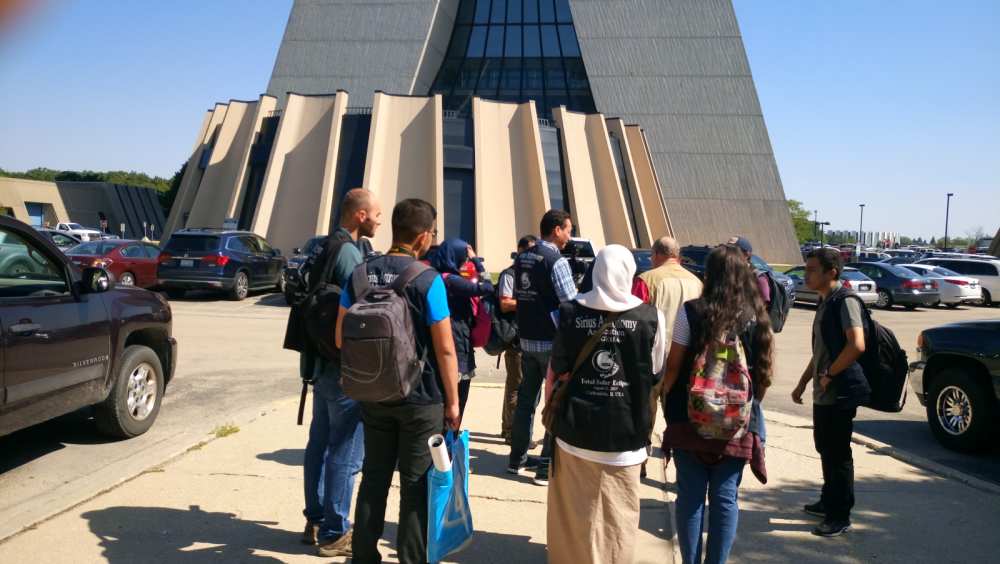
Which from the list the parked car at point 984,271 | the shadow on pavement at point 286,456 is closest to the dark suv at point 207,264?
the shadow on pavement at point 286,456

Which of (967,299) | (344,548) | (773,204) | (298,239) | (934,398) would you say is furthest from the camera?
(773,204)

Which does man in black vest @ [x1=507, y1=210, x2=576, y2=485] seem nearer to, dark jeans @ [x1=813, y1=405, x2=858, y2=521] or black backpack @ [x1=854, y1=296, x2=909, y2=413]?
dark jeans @ [x1=813, y1=405, x2=858, y2=521]

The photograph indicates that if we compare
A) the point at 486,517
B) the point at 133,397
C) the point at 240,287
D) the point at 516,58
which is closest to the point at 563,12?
the point at 516,58

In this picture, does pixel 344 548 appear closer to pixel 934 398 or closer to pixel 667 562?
pixel 667 562

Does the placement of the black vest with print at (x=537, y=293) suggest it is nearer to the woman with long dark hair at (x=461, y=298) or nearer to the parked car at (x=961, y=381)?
the woman with long dark hair at (x=461, y=298)

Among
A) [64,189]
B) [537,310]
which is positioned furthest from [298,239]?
[64,189]

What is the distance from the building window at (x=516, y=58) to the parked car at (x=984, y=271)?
24.6 m

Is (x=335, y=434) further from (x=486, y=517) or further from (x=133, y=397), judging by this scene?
(x=133, y=397)

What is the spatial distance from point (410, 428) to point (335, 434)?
783 millimetres

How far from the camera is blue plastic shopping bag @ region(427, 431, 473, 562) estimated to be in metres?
3.74

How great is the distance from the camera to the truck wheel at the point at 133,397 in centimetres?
651

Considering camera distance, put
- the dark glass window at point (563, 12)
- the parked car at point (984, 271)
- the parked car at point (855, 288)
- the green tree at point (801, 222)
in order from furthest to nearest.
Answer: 1. the green tree at point (801, 222)
2. the dark glass window at point (563, 12)
3. the parked car at point (984, 271)
4. the parked car at point (855, 288)

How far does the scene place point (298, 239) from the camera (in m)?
32.7

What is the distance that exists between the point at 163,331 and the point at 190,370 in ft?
9.66
